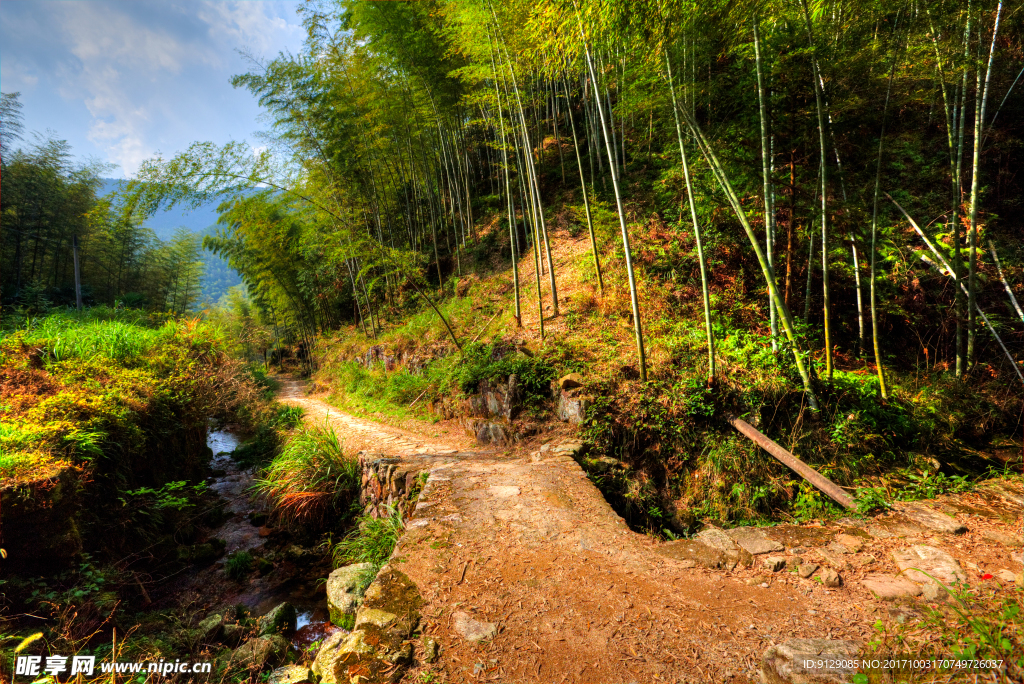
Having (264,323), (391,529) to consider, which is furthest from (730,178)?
(264,323)

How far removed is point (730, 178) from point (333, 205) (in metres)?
9.64

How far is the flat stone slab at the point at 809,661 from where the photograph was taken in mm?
1665

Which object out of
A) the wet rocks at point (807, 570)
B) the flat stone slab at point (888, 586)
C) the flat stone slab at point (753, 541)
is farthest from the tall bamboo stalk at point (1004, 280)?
the wet rocks at point (807, 570)

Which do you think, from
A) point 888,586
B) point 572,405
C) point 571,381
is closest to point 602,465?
point 572,405

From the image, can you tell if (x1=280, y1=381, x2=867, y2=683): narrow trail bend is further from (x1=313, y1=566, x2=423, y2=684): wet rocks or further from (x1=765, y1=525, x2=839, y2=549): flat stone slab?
(x1=765, y1=525, x2=839, y2=549): flat stone slab

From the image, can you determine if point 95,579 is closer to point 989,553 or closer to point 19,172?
point 989,553

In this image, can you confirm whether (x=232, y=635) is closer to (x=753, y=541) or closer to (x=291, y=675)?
(x=291, y=675)

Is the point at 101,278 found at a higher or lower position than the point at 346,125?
lower

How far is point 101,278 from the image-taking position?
12.6m

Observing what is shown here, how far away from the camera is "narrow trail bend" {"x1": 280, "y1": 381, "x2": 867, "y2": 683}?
183 centimetres

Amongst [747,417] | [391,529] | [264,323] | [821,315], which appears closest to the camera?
[391,529]

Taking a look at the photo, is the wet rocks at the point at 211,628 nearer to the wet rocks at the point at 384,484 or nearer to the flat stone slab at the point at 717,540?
the wet rocks at the point at 384,484

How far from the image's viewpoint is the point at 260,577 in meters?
3.98

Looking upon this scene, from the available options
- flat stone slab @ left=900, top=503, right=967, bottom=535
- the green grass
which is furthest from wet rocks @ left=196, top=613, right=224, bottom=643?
flat stone slab @ left=900, top=503, right=967, bottom=535
